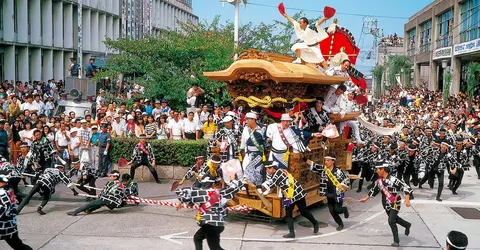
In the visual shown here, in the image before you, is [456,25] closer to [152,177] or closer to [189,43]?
[189,43]

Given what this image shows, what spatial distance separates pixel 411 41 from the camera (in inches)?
2069

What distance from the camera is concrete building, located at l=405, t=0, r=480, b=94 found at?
3146cm

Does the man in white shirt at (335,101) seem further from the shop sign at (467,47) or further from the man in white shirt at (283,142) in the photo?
the shop sign at (467,47)

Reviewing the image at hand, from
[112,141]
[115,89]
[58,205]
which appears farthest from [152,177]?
[115,89]

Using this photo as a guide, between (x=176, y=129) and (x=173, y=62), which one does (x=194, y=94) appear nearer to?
(x=173, y=62)

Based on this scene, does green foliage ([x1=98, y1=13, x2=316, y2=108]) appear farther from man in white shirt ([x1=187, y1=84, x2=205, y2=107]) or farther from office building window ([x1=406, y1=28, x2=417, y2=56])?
office building window ([x1=406, y1=28, x2=417, y2=56])

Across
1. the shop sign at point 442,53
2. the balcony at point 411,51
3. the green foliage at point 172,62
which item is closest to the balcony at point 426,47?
the balcony at point 411,51

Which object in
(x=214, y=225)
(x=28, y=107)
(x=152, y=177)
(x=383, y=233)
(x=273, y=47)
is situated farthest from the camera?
(x=273, y=47)

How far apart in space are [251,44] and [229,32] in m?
1.14

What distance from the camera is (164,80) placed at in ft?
65.2

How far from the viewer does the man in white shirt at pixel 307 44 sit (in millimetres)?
12125

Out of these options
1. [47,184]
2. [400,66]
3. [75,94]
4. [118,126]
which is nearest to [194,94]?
[118,126]

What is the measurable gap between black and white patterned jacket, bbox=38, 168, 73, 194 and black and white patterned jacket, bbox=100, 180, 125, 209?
0.77 metres

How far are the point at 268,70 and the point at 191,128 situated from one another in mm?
6651
